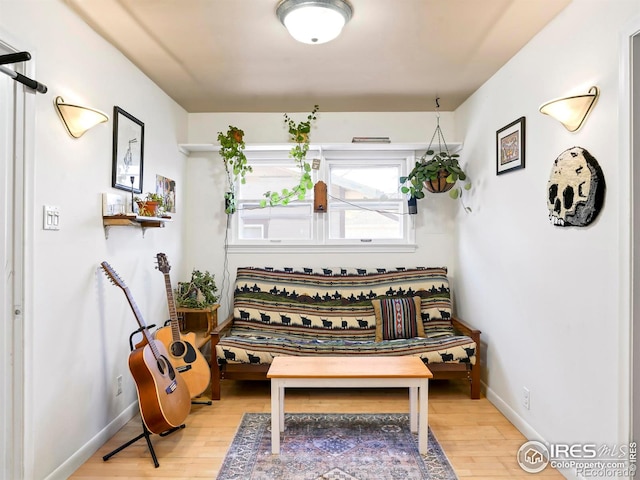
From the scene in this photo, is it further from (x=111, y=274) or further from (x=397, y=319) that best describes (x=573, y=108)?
(x=111, y=274)

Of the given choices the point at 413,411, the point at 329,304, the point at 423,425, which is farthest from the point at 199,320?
the point at 423,425

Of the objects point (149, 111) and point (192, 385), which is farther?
point (149, 111)

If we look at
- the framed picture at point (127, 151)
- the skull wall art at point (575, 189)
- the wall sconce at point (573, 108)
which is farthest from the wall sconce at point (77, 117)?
the skull wall art at point (575, 189)

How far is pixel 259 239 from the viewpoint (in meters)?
3.86

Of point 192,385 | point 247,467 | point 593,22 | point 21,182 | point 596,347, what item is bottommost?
point 247,467

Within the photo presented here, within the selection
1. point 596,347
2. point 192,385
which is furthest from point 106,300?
point 596,347

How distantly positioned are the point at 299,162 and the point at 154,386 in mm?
2428

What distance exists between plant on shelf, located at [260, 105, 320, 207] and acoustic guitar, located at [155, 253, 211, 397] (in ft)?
4.39

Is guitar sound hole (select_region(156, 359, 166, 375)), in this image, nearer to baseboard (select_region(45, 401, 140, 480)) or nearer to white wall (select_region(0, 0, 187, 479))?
white wall (select_region(0, 0, 187, 479))

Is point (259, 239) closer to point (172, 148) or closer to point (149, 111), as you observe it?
point (172, 148)

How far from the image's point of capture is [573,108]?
74.4 inches

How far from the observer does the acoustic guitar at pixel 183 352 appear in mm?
2668

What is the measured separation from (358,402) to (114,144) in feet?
8.20

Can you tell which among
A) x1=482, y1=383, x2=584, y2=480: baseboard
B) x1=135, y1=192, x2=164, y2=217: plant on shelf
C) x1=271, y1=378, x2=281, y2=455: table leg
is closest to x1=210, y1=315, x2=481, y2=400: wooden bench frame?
x1=482, y1=383, x2=584, y2=480: baseboard
